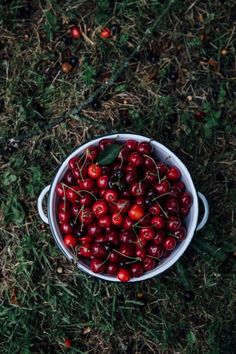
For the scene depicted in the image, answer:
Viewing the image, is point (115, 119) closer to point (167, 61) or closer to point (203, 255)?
point (167, 61)

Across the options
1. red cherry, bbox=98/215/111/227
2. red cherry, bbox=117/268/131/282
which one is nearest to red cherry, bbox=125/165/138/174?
red cherry, bbox=98/215/111/227

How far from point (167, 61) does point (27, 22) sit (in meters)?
0.76

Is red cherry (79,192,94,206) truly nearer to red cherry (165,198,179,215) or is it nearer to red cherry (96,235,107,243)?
red cherry (96,235,107,243)

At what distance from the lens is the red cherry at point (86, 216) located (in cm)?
232

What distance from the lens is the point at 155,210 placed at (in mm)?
2311

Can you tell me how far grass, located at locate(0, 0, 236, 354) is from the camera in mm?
2801

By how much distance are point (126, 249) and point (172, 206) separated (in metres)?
0.26

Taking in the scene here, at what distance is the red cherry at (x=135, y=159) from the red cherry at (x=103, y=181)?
0.40ft

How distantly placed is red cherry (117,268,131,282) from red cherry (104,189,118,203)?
0.30m

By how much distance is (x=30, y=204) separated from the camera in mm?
2832

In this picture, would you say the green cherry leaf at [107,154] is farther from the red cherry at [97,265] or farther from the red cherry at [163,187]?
the red cherry at [97,265]

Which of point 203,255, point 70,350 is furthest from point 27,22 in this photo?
point 70,350

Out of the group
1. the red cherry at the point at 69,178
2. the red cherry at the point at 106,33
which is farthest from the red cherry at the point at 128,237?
the red cherry at the point at 106,33

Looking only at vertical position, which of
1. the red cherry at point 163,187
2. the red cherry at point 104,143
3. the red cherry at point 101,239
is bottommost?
the red cherry at point 101,239
